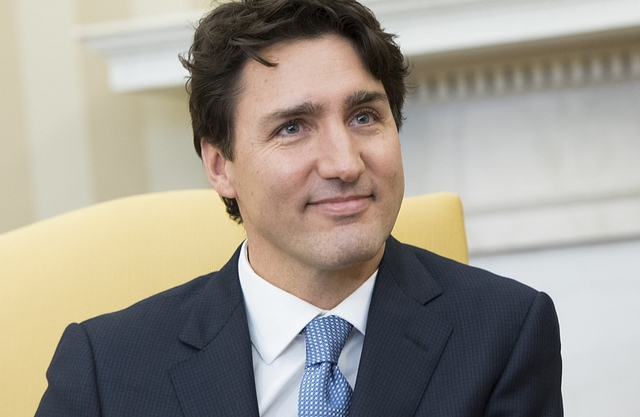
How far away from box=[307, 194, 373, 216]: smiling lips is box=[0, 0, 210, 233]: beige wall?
122 centimetres

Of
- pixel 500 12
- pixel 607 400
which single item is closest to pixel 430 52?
pixel 500 12

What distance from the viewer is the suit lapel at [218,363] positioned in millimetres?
1358

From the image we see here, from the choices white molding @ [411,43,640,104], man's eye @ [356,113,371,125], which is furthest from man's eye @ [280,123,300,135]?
white molding @ [411,43,640,104]

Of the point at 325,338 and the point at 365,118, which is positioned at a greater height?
the point at 365,118

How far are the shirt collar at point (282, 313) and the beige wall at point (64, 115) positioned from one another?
1.12 m

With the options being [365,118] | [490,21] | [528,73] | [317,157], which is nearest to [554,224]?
[528,73]

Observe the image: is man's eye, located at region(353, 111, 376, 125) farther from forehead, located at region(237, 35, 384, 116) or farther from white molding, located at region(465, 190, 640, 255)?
white molding, located at region(465, 190, 640, 255)

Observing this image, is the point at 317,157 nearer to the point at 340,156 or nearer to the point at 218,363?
the point at 340,156

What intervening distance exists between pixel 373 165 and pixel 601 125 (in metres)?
1.18

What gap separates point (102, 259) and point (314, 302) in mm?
545

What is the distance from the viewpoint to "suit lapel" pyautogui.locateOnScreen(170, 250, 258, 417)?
53.5 inches

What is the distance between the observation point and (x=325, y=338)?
1399 mm

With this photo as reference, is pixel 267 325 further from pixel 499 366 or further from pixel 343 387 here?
→ pixel 499 366

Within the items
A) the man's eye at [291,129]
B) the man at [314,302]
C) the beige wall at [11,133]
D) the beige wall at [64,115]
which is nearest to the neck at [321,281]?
the man at [314,302]
